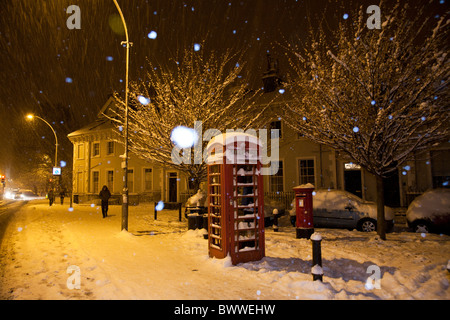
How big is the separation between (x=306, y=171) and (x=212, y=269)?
14849 mm

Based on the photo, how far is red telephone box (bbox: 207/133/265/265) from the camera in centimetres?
643

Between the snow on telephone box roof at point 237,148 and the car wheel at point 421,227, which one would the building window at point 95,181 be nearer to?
the snow on telephone box roof at point 237,148

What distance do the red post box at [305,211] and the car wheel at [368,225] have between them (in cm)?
291

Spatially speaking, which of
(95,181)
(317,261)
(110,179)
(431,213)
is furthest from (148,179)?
(317,261)

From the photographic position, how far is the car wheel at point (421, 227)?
10.3 m

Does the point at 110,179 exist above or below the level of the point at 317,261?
above

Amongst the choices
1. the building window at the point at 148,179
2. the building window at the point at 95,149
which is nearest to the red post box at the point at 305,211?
the building window at the point at 148,179

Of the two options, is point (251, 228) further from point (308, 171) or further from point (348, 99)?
point (308, 171)

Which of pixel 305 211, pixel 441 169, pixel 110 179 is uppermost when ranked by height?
pixel 110 179

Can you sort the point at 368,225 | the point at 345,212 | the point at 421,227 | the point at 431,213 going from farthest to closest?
the point at 345,212
the point at 368,225
the point at 421,227
the point at 431,213

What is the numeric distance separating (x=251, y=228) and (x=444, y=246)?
5465mm

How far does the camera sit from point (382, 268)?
20.2 ft

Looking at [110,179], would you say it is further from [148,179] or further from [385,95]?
[385,95]

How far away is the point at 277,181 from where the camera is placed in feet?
68.1
